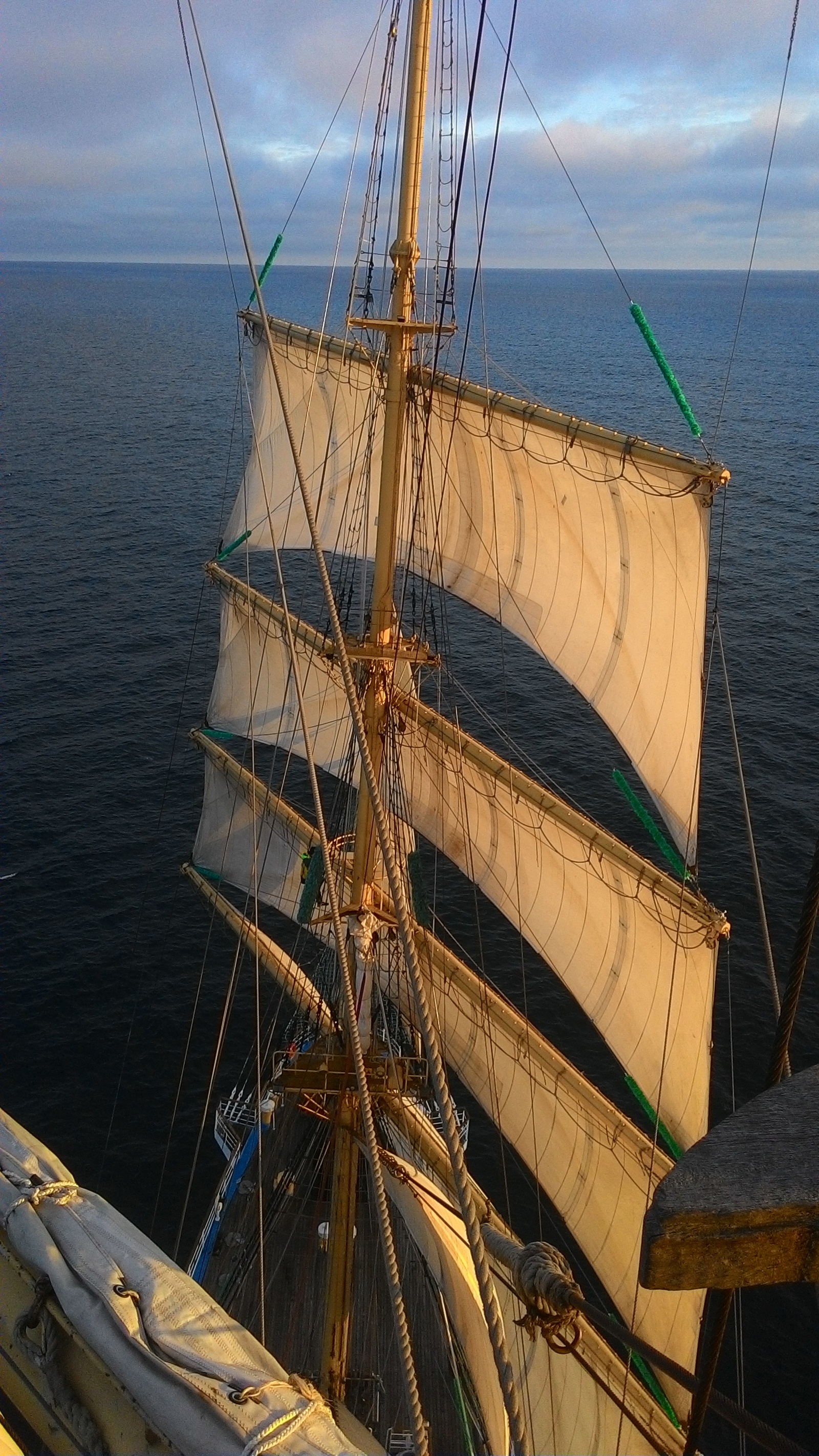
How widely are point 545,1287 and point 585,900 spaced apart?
12.6m

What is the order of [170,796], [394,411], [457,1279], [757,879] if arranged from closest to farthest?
1. [757,879]
2. [457,1279]
3. [394,411]
4. [170,796]

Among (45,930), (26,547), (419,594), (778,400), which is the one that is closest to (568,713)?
(419,594)

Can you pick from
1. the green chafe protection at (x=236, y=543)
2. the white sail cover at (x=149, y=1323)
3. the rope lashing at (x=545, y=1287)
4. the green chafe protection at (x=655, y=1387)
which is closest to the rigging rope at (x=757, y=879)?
the rope lashing at (x=545, y=1287)

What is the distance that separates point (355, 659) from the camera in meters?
16.0

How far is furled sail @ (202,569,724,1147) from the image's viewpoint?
1678 centimetres

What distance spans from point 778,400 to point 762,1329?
104 metres

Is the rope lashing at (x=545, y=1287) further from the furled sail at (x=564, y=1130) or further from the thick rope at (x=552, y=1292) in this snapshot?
the furled sail at (x=564, y=1130)

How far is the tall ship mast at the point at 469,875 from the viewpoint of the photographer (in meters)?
15.2

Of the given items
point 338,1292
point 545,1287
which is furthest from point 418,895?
point 545,1287

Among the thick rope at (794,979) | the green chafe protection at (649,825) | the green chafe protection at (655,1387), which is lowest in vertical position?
the green chafe protection at (655,1387)

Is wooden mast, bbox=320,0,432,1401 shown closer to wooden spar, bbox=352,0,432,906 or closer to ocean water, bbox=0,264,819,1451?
wooden spar, bbox=352,0,432,906

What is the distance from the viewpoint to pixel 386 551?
15.8 metres

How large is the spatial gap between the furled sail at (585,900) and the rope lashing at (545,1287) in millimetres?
10883

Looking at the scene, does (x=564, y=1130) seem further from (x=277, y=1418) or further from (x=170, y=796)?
(x=170, y=796)
